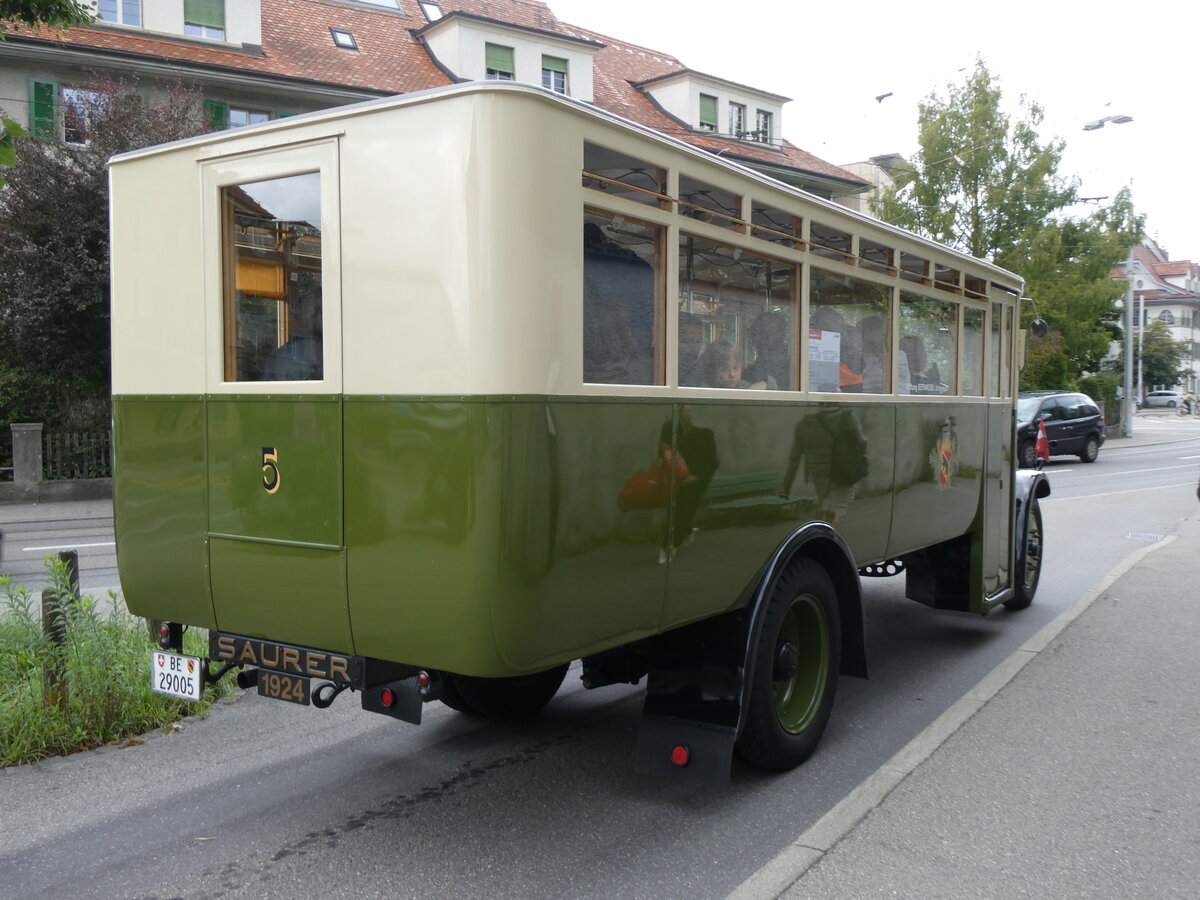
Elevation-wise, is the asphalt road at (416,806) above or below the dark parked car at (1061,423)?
below

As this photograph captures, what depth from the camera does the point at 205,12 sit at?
26594 mm

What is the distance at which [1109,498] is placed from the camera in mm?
17562

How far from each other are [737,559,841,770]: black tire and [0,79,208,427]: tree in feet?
52.7

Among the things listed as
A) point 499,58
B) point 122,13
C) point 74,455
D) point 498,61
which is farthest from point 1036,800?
point 499,58

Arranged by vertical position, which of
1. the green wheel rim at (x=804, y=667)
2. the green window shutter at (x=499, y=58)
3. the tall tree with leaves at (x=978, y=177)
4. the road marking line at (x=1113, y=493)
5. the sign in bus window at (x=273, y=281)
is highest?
the green window shutter at (x=499, y=58)

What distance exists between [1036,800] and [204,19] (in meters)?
28.2

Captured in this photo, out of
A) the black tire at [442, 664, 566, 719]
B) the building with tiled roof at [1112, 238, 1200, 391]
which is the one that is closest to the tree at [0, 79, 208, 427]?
the black tire at [442, 664, 566, 719]

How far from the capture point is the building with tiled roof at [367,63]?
79.0 feet

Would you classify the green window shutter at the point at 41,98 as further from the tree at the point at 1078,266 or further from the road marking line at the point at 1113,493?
the tree at the point at 1078,266

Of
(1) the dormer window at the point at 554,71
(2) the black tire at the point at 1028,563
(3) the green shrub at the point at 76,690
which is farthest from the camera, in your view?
(1) the dormer window at the point at 554,71

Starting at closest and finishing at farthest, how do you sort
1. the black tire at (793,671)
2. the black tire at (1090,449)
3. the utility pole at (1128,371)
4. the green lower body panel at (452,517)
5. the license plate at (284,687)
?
the green lower body panel at (452,517) → the license plate at (284,687) → the black tire at (793,671) → the black tire at (1090,449) → the utility pole at (1128,371)

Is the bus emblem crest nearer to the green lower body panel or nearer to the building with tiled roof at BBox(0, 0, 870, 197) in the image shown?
the green lower body panel

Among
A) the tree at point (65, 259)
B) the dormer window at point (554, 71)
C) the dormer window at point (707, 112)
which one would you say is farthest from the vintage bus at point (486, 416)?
the dormer window at point (707, 112)

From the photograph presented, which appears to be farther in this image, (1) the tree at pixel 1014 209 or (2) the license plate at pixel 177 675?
(1) the tree at pixel 1014 209
